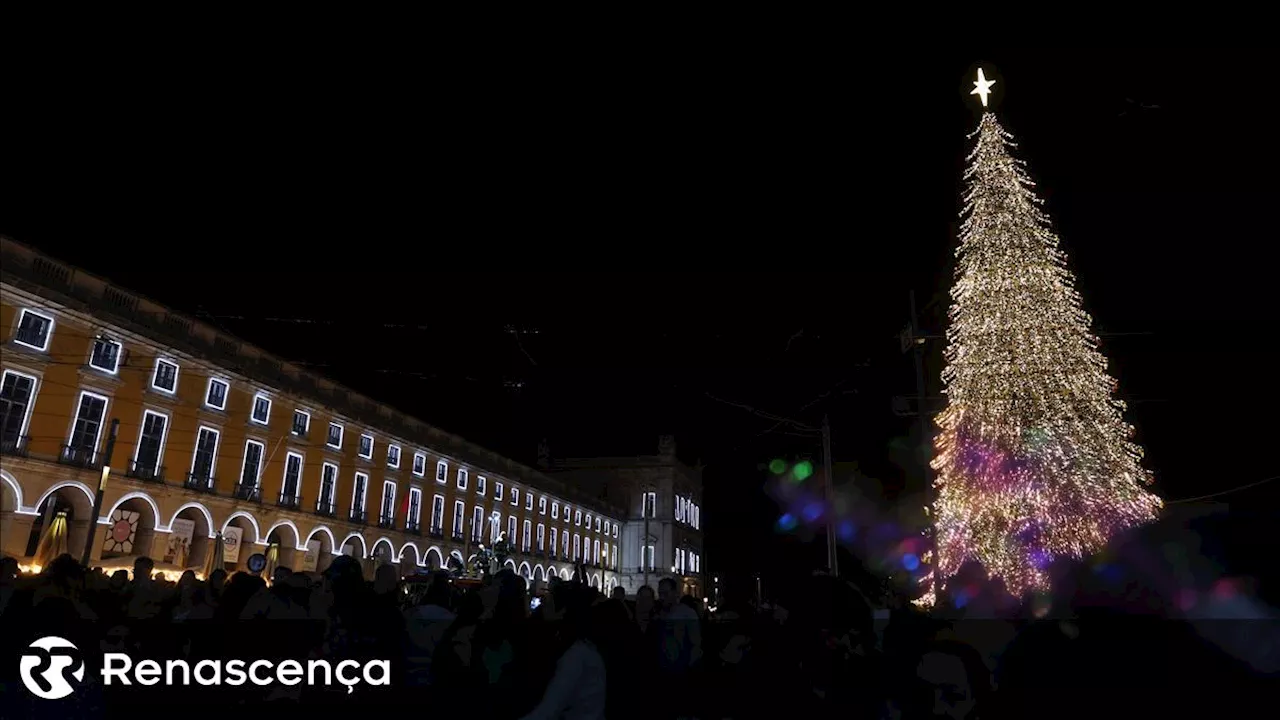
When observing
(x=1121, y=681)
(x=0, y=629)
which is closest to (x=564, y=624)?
(x=1121, y=681)

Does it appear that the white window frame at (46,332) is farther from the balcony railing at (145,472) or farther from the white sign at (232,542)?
the white sign at (232,542)

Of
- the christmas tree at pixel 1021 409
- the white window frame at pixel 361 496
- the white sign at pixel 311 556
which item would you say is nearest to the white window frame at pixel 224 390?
the white sign at pixel 311 556

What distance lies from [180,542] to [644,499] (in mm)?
54595

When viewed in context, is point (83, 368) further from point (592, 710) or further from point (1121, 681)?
point (1121, 681)

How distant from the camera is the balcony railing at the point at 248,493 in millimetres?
31219

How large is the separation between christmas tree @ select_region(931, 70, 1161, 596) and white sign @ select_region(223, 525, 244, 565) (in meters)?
28.2

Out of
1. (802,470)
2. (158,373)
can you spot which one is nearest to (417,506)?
(158,373)

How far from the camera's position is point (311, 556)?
35.3 metres

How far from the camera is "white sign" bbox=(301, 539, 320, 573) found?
3466 centimetres

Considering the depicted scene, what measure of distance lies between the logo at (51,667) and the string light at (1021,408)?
1223 cm

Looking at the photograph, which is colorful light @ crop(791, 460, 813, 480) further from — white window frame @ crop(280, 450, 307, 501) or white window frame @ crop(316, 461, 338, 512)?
white window frame @ crop(280, 450, 307, 501)

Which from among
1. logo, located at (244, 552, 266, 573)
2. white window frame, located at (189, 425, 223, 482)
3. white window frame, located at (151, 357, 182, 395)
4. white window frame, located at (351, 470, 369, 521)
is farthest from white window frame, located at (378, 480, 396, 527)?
logo, located at (244, 552, 266, 573)

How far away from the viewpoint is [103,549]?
2542 centimetres

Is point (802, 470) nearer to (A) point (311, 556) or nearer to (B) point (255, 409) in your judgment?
(A) point (311, 556)
